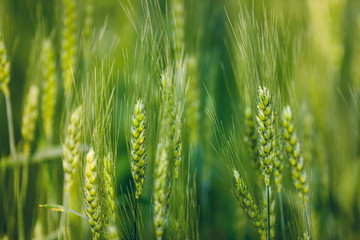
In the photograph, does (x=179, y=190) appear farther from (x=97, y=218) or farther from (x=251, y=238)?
(x=251, y=238)

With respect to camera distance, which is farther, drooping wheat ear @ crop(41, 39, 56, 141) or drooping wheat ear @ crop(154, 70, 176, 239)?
drooping wheat ear @ crop(41, 39, 56, 141)

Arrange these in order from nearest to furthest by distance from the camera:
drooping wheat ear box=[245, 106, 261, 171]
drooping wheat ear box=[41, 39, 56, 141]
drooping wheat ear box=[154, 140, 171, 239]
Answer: drooping wheat ear box=[154, 140, 171, 239] < drooping wheat ear box=[245, 106, 261, 171] < drooping wheat ear box=[41, 39, 56, 141]

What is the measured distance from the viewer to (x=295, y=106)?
2.63 ft

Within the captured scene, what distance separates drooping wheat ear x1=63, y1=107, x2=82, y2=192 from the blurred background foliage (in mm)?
212

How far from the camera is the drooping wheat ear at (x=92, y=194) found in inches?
25.6

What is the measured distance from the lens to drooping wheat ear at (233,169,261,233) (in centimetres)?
70

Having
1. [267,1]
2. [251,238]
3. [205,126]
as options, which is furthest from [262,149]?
[267,1]

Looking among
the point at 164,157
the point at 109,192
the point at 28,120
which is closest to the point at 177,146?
the point at 164,157

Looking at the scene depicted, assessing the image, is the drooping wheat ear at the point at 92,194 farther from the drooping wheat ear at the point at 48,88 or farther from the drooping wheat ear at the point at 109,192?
the drooping wheat ear at the point at 48,88

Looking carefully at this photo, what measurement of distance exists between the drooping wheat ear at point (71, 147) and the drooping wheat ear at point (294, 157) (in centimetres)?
47

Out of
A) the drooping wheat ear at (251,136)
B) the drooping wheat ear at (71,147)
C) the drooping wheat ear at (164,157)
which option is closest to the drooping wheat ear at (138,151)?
the drooping wheat ear at (164,157)

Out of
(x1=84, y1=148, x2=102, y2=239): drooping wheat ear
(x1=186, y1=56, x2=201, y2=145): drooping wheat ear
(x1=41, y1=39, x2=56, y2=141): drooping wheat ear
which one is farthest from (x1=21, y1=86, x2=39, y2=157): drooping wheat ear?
(x1=186, y1=56, x2=201, y2=145): drooping wheat ear

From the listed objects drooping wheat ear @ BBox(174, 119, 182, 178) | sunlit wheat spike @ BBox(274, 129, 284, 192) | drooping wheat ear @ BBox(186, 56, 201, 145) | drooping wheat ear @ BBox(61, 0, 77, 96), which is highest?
drooping wheat ear @ BBox(61, 0, 77, 96)

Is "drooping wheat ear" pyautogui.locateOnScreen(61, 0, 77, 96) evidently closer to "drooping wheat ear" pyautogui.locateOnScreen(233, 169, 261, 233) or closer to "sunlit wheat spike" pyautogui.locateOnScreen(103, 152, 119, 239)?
"sunlit wheat spike" pyautogui.locateOnScreen(103, 152, 119, 239)
